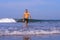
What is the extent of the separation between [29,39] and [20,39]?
489 millimetres

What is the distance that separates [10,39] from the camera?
Result: 11.2 m

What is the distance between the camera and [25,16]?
21219 millimetres

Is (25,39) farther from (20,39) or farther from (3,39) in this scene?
(3,39)

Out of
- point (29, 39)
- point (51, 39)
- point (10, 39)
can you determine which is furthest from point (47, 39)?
point (10, 39)

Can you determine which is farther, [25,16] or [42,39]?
[25,16]

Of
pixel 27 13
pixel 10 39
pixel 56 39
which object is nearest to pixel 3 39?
pixel 10 39

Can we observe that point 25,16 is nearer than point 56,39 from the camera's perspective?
No

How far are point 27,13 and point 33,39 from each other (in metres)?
10.1

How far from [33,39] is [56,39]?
115 centimetres

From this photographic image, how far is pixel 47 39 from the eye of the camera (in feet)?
36.5

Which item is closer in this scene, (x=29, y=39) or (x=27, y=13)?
(x=29, y=39)

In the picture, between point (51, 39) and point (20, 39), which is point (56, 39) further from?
point (20, 39)

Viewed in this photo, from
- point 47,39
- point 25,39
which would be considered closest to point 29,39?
point 25,39

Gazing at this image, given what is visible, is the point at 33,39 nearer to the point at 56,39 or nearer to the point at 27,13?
the point at 56,39
